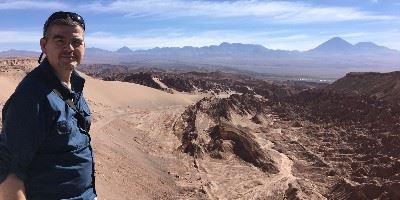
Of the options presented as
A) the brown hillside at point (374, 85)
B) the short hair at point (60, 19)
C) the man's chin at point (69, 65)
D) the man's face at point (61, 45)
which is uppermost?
the short hair at point (60, 19)

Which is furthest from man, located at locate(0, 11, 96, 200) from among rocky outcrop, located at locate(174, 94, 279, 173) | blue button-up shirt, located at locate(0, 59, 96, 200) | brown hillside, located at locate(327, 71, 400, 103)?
brown hillside, located at locate(327, 71, 400, 103)

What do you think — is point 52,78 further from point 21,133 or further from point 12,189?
point 12,189

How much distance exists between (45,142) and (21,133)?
14 cm

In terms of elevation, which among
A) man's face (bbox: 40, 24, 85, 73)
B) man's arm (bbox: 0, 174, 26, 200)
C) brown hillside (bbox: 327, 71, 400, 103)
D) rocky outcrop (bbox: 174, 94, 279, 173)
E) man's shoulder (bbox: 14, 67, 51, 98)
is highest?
man's face (bbox: 40, 24, 85, 73)

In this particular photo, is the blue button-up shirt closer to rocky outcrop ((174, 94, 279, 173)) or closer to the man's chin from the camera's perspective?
the man's chin

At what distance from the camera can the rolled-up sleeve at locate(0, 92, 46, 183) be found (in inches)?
82.7

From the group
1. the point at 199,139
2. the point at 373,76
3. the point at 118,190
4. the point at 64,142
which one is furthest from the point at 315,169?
the point at 373,76

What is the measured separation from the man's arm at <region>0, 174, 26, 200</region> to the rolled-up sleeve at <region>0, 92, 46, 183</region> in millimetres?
20

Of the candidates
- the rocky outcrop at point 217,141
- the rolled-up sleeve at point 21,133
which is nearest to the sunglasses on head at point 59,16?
the rolled-up sleeve at point 21,133

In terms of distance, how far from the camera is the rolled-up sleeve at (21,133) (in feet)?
6.89

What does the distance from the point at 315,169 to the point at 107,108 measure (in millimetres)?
15651

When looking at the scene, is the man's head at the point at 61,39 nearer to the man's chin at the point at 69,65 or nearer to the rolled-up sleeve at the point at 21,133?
the man's chin at the point at 69,65

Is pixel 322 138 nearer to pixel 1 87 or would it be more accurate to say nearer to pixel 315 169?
pixel 315 169

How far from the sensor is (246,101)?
40.4 metres
